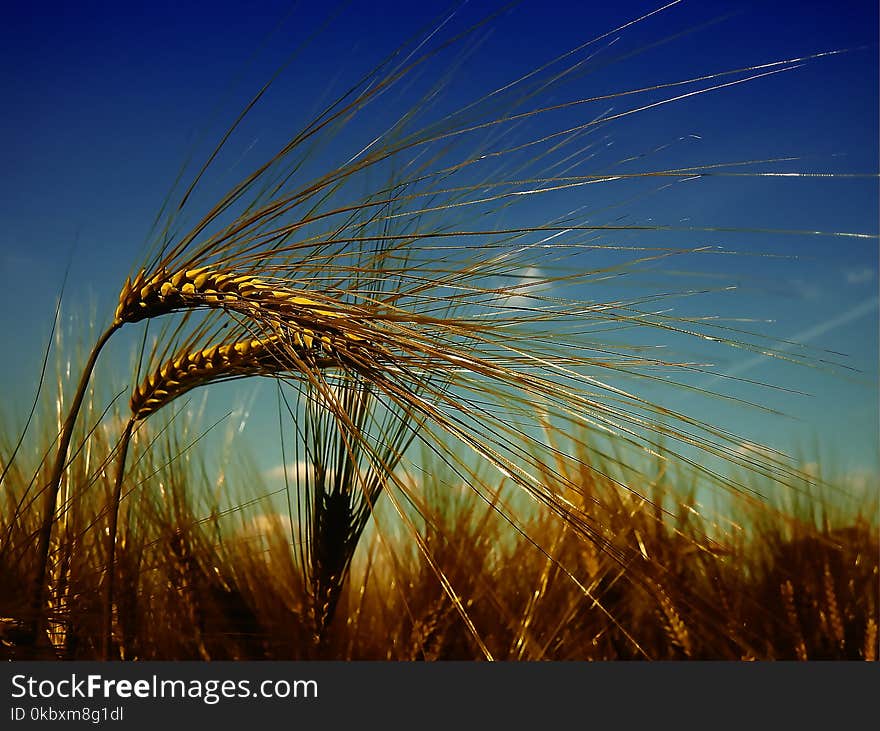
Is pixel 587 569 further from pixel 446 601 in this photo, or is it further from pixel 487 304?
pixel 487 304

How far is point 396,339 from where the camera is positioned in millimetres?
712

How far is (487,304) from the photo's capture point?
76 cm

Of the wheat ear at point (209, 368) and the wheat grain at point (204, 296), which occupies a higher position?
the wheat grain at point (204, 296)

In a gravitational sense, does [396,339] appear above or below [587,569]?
above

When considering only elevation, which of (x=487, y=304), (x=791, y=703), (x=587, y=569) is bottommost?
(x=791, y=703)

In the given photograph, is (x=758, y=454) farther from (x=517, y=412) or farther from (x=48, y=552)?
(x=48, y=552)

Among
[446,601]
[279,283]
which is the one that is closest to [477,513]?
[446,601]

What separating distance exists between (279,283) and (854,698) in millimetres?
920

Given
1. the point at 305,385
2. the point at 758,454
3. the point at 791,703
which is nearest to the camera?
the point at 758,454

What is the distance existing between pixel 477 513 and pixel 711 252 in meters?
0.70

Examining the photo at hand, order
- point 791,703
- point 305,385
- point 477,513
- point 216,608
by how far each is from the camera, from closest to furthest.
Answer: point 305,385, point 791,703, point 216,608, point 477,513

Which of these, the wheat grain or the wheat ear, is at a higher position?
the wheat grain

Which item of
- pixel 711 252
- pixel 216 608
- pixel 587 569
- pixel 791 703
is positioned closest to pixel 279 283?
pixel 711 252

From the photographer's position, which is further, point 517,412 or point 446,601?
point 446,601
